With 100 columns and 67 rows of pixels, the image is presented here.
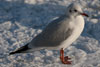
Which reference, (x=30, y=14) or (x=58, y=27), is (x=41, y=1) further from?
(x=58, y=27)

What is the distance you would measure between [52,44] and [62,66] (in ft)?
1.68

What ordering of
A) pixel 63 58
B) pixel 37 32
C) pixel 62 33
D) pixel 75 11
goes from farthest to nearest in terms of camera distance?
1. pixel 37 32
2. pixel 63 58
3. pixel 75 11
4. pixel 62 33

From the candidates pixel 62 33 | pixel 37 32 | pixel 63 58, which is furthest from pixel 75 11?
pixel 37 32

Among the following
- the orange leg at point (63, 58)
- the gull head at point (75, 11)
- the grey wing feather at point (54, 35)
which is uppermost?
the gull head at point (75, 11)

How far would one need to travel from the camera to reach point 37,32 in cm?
682

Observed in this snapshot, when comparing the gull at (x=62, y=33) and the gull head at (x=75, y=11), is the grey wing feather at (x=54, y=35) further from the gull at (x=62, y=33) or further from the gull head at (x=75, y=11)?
the gull head at (x=75, y=11)

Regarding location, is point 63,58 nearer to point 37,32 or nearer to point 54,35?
point 54,35

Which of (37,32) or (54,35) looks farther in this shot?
(37,32)

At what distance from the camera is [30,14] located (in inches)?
303

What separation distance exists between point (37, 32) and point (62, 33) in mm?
1603

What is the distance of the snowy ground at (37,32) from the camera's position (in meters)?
5.62

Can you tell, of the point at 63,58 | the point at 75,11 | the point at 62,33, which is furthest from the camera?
the point at 63,58

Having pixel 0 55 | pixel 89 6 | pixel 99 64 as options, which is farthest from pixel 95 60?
pixel 89 6

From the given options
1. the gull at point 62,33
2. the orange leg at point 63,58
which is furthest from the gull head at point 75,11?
the orange leg at point 63,58
